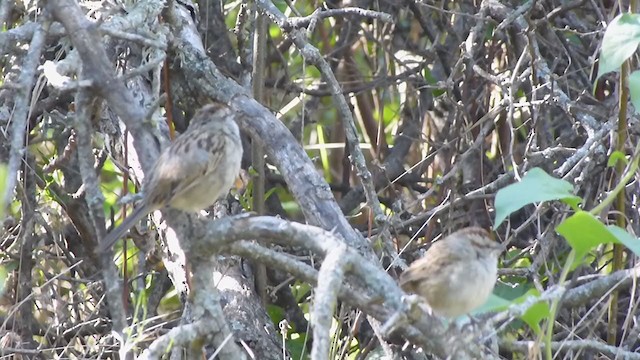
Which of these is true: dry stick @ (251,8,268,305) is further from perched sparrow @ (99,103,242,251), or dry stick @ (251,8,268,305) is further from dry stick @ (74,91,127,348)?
dry stick @ (74,91,127,348)

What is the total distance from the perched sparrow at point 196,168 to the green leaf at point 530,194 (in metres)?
1.14

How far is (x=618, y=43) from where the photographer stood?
3363 mm

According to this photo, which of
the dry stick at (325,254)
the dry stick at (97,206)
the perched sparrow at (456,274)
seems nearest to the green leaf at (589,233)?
the dry stick at (325,254)

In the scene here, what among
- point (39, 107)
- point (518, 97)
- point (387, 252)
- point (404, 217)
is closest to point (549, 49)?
point (518, 97)

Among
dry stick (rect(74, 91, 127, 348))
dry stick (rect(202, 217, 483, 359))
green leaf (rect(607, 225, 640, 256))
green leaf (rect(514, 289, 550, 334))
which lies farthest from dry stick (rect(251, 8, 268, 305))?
green leaf (rect(607, 225, 640, 256))

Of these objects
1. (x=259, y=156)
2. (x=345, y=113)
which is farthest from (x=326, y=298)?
(x=259, y=156)

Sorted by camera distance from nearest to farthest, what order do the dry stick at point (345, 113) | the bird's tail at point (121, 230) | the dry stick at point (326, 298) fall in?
the dry stick at point (326, 298) < the bird's tail at point (121, 230) < the dry stick at point (345, 113)

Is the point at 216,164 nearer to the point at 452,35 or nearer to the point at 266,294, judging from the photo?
the point at 266,294

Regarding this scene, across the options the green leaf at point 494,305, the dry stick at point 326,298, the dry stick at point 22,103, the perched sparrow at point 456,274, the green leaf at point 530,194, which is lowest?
the perched sparrow at point 456,274

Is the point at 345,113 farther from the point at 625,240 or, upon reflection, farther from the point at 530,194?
the point at 625,240

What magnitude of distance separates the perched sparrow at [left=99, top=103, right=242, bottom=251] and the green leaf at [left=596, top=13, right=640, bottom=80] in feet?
4.62

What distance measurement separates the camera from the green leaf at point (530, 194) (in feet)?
9.43

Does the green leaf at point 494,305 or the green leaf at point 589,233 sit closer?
the green leaf at point 589,233

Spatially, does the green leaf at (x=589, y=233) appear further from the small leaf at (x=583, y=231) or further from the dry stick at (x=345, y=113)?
the dry stick at (x=345, y=113)
